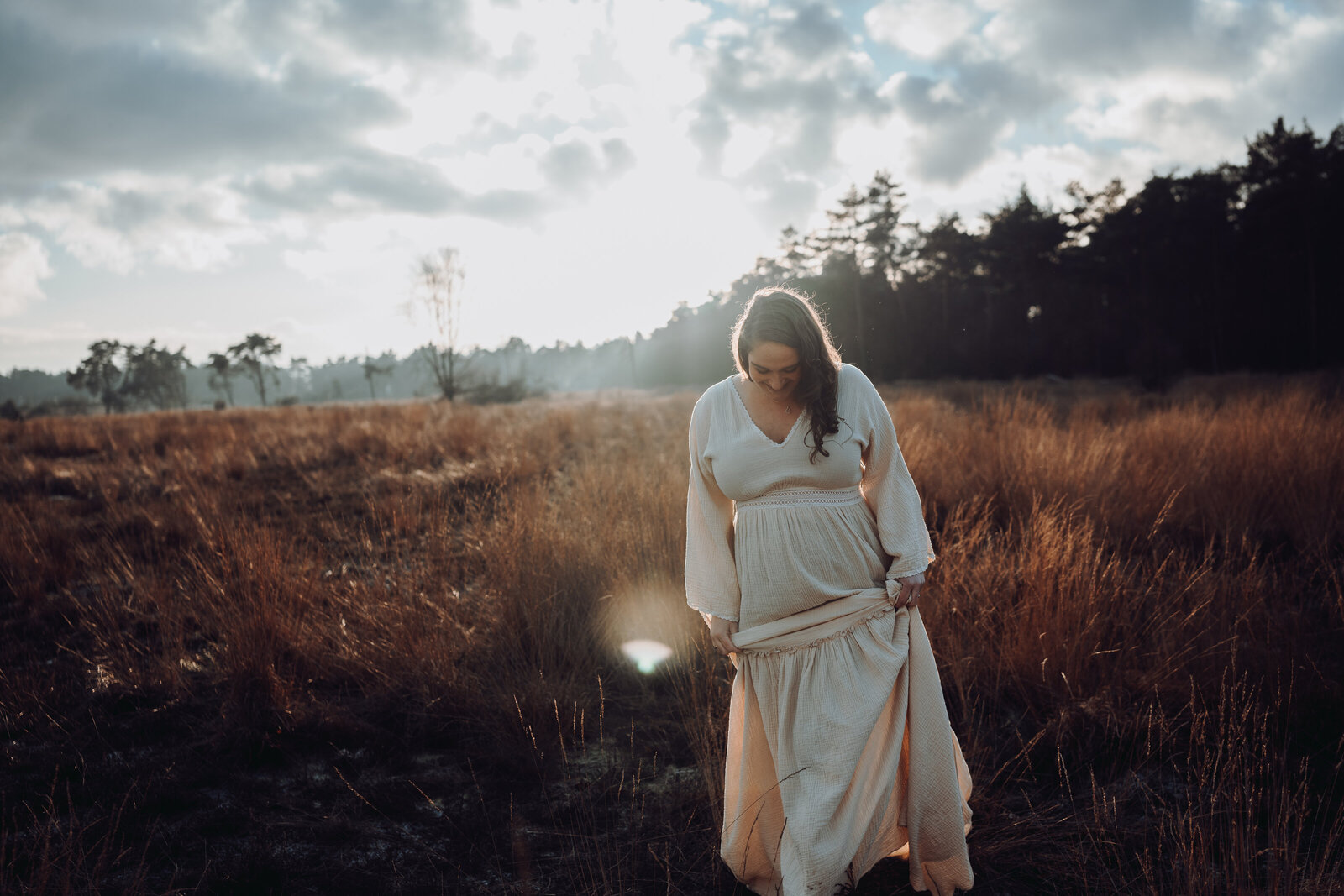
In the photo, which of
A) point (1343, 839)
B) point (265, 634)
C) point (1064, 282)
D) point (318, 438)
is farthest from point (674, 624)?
point (1064, 282)

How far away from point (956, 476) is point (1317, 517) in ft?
7.15

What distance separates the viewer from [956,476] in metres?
5.18

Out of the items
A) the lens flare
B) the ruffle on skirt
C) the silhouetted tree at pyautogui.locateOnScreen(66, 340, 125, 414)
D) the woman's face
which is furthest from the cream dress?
the silhouetted tree at pyautogui.locateOnScreen(66, 340, 125, 414)

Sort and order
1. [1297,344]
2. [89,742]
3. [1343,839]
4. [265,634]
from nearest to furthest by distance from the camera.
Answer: [1343,839] < [89,742] < [265,634] < [1297,344]

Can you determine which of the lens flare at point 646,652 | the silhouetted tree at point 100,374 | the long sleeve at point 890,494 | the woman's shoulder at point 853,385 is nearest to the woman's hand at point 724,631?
the long sleeve at point 890,494

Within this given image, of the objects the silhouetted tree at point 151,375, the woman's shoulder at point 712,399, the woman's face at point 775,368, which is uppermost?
the silhouetted tree at point 151,375

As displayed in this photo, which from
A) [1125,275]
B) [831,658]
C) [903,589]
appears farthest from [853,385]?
[1125,275]

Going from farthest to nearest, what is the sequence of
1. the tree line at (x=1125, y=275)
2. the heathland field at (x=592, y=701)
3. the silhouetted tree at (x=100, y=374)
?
the silhouetted tree at (x=100, y=374), the tree line at (x=1125, y=275), the heathland field at (x=592, y=701)

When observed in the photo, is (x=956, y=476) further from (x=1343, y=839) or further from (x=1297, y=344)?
(x=1297, y=344)

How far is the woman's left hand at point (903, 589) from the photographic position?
169 centimetres

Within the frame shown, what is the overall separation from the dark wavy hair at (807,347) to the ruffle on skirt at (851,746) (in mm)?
489

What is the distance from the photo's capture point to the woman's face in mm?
1663

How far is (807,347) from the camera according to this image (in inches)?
66.0

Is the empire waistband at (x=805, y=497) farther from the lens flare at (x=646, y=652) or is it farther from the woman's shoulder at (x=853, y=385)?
the lens flare at (x=646, y=652)
